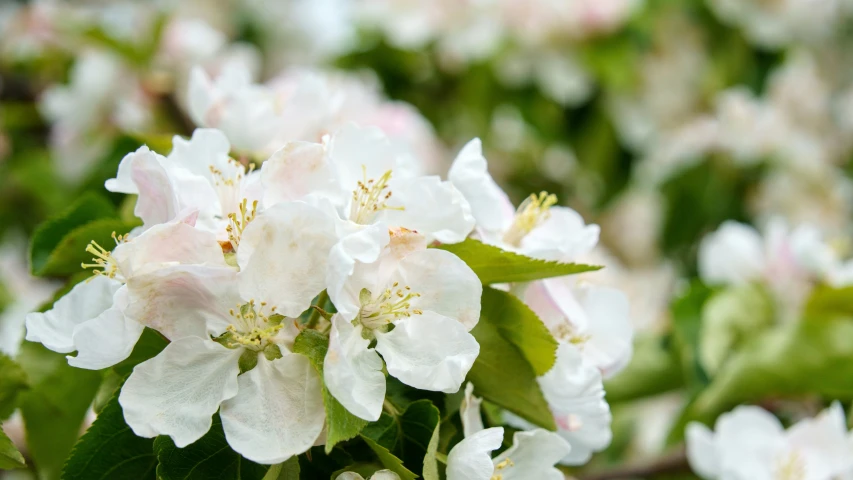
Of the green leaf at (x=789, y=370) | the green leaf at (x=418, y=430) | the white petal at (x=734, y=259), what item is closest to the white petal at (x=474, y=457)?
the green leaf at (x=418, y=430)

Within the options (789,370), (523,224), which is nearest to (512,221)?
(523,224)

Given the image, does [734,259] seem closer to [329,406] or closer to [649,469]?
[649,469]

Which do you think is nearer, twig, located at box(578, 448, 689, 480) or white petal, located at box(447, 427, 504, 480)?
white petal, located at box(447, 427, 504, 480)

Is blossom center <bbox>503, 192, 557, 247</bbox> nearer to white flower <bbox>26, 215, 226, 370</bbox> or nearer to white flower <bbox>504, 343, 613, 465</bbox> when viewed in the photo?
white flower <bbox>504, 343, 613, 465</bbox>

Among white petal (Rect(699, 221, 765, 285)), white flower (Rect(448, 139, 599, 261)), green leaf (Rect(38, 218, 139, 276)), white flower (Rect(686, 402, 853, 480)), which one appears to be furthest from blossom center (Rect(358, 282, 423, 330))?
white petal (Rect(699, 221, 765, 285))

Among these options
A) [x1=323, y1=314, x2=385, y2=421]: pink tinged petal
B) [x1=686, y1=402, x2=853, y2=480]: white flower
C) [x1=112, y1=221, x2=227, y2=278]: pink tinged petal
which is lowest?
[x1=686, y1=402, x2=853, y2=480]: white flower

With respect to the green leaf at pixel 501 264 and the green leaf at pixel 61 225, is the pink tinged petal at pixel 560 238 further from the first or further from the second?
the green leaf at pixel 61 225
